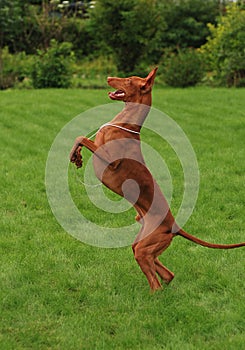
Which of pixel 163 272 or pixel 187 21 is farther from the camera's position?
pixel 187 21

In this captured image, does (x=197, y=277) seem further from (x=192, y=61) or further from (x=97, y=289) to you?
(x=192, y=61)

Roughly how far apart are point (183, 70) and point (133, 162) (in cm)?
1266

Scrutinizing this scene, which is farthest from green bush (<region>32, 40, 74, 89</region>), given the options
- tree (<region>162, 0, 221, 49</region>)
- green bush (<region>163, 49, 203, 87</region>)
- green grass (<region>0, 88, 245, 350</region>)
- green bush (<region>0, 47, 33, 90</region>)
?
tree (<region>162, 0, 221, 49</region>)

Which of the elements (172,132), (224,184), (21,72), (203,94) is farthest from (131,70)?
(224,184)

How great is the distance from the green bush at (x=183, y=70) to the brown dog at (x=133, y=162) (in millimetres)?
12545

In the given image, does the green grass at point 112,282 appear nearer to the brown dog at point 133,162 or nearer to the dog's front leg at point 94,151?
the brown dog at point 133,162

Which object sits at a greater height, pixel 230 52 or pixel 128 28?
pixel 128 28

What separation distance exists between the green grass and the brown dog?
16.6 inches

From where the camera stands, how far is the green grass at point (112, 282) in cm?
389

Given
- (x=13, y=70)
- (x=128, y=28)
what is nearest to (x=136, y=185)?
(x=13, y=70)

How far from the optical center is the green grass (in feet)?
12.8

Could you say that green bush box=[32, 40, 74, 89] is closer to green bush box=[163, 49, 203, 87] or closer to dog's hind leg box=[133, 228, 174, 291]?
green bush box=[163, 49, 203, 87]

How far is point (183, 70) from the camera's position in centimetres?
1631

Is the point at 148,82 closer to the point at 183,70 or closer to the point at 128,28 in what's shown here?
the point at 183,70
